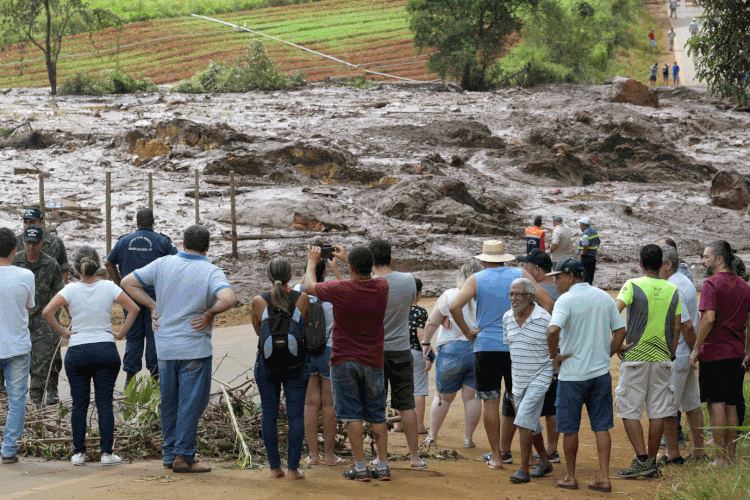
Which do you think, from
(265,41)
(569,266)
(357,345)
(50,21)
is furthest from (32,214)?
(265,41)

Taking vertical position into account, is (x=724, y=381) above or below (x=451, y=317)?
below

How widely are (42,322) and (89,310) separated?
6.29 ft

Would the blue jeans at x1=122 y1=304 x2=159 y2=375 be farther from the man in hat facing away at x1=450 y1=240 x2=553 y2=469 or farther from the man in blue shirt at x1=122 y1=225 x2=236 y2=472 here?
the man in hat facing away at x1=450 y1=240 x2=553 y2=469

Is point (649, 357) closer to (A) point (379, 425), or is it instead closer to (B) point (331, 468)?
(A) point (379, 425)

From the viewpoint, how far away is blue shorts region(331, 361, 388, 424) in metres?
5.43

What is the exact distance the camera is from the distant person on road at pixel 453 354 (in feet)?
21.1

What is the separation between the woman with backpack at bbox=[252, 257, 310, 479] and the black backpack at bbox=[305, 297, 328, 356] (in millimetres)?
130

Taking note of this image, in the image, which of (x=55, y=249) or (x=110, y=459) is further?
(x=55, y=249)

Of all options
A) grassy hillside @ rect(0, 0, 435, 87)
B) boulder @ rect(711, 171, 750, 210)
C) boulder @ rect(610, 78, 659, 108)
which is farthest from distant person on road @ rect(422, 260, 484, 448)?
grassy hillside @ rect(0, 0, 435, 87)

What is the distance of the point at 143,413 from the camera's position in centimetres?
627

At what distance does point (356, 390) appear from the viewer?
545 centimetres

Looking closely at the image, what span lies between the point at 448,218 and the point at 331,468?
1551cm

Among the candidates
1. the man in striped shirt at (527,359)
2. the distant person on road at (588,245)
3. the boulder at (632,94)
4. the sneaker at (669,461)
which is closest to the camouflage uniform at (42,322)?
the man in striped shirt at (527,359)

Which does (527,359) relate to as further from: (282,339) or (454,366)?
(282,339)
